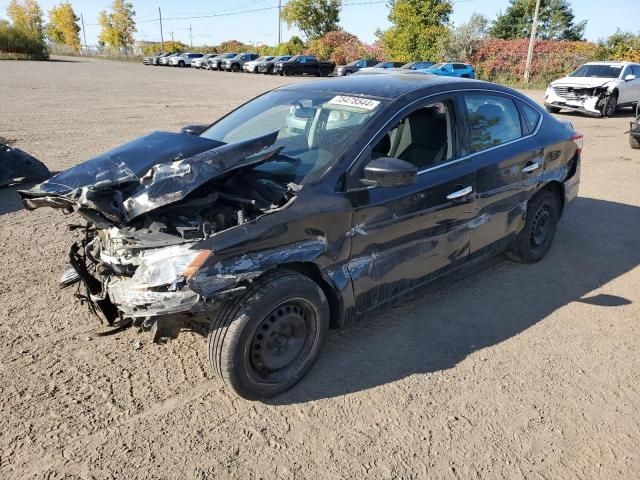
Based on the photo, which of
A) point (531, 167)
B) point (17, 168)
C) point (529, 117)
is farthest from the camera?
point (17, 168)

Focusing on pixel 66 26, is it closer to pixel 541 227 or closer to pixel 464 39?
pixel 464 39

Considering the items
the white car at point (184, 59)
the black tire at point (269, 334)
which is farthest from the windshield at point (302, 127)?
the white car at point (184, 59)

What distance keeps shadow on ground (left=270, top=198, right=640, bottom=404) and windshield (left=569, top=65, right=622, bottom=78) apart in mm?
13533

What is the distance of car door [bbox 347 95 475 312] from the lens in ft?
10.4

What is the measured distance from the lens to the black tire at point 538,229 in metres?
4.64

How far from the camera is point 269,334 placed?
9.46 ft

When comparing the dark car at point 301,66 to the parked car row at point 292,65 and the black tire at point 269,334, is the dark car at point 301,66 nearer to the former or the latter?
the parked car row at point 292,65

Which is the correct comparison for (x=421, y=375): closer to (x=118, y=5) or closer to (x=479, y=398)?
(x=479, y=398)

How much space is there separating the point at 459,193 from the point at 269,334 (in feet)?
5.78

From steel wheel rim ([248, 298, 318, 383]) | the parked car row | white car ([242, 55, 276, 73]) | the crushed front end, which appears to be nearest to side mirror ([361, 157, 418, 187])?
steel wheel rim ([248, 298, 318, 383])

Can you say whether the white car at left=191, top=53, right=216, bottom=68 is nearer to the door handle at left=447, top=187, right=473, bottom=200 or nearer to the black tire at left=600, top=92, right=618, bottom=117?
the black tire at left=600, top=92, right=618, bottom=117

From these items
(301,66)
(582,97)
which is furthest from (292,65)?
(582,97)

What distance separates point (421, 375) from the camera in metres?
3.20

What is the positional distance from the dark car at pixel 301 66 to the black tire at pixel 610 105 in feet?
92.1
